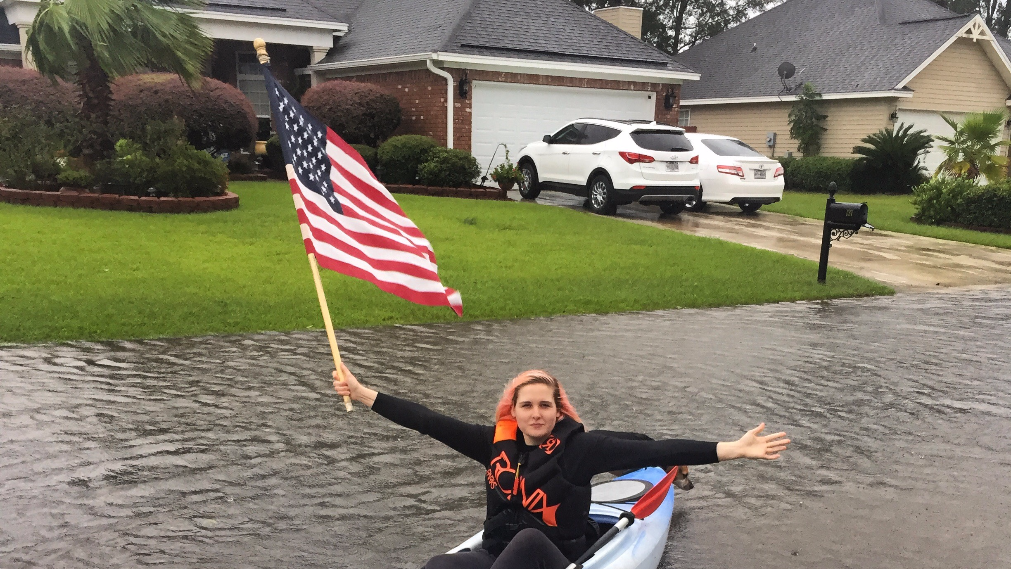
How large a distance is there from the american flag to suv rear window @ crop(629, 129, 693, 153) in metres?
12.7

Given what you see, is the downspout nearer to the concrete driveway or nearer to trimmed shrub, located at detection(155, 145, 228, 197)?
the concrete driveway

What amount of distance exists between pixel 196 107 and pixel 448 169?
5479 millimetres

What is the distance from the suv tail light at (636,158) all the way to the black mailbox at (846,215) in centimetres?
560

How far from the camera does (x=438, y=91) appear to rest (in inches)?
797

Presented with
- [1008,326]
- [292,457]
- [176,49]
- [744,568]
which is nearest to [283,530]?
[292,457]

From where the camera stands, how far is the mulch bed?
47.1ft

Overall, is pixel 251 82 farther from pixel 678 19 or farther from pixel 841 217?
pixel 678 19

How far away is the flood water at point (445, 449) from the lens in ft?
14.2

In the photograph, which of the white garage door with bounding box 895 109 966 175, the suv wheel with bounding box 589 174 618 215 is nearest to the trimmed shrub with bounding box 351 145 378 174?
the suv wheel with bounding box 589 174 618 215

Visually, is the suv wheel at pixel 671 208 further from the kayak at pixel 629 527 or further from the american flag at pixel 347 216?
the american flag at pixel 347 216

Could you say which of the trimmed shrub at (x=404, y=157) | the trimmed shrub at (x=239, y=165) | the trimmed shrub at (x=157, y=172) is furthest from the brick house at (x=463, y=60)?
the trimmed shrub at (x=157, y=172)

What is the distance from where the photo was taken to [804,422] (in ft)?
20.2

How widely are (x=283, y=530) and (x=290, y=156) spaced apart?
1.81 metres

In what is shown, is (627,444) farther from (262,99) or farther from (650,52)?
(262,99)
